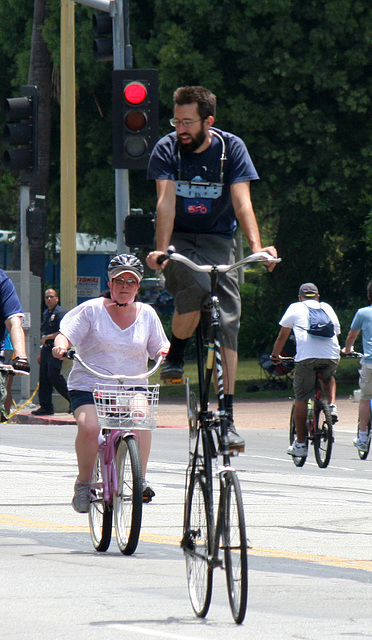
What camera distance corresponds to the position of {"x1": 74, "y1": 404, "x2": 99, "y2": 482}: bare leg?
7.61 meters

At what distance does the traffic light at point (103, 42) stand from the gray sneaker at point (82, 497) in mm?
9202

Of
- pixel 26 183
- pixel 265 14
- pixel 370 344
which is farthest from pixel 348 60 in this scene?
pixel 370 344

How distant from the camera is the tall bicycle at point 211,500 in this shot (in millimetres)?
5484

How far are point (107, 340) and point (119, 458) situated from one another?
28.4 inches

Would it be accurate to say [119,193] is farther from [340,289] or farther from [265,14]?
[340,289]

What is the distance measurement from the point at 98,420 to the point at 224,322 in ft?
4.88

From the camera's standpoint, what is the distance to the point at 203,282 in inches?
239

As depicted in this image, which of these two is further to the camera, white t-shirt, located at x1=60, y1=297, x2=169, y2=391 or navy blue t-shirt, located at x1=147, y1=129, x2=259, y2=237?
white t-shirt, located at x1=60, y1=297, x2=169, y2=391

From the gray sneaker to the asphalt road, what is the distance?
0.26 metres

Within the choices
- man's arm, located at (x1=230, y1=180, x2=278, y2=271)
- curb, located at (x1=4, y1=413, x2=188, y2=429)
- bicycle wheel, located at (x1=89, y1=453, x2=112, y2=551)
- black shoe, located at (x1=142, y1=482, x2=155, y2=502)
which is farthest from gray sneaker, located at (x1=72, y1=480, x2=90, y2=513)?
curb, located at (x1=4, y1=413, x2=188, y2=429)

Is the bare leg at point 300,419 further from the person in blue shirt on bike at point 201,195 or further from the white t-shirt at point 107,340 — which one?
the person in blue shirt on bike at point 201,195

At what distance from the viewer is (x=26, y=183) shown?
19219mm

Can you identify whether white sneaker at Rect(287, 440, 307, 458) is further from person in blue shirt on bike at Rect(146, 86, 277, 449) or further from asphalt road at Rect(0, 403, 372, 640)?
person in blue shirt on bike at Rect(146, 86, 277, 449)

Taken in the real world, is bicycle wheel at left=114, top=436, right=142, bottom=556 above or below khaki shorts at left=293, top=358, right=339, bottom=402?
above
